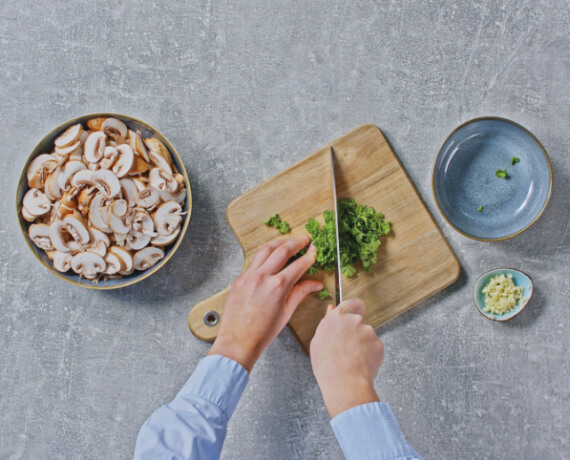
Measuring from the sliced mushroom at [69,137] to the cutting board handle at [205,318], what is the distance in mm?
683

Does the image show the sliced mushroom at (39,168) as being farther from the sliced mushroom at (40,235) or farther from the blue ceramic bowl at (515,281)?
the blue ceramic bowl at (515,281)

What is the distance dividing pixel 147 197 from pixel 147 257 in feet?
0.67

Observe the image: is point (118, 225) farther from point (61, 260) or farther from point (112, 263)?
point (61, 260)

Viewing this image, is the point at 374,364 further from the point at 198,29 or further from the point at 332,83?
the point at 198,29

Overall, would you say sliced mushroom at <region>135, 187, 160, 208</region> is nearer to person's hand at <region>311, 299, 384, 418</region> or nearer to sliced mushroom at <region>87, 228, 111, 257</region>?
sliced mushroom at <region>87, 228, 111, 257</region>

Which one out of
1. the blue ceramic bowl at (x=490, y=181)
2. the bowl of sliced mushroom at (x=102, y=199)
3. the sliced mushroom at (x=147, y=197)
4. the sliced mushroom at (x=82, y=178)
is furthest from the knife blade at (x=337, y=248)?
the sliced mushroom at (x=82, y=178)

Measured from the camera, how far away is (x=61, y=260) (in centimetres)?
165

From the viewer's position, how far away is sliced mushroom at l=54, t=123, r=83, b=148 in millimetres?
1619

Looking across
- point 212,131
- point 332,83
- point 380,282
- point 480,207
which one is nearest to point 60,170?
point 212,131

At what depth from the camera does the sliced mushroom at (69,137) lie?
1.62 meters

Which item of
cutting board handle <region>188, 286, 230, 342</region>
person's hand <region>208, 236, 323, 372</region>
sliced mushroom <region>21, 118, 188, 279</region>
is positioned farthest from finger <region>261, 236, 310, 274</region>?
sliced mushroom <region>21, 118, 188, 279</region>

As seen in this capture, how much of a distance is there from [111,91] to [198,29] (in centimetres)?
39

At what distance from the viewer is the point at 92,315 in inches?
71.5

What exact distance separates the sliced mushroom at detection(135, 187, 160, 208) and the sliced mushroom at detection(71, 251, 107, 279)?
226mm
